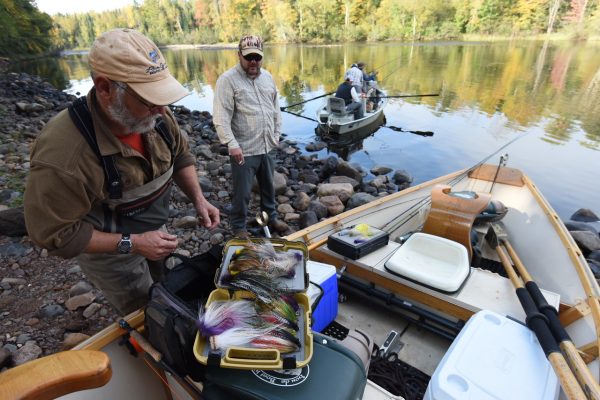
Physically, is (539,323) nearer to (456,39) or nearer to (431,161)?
(431,161)

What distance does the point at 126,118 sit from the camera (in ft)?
4.73

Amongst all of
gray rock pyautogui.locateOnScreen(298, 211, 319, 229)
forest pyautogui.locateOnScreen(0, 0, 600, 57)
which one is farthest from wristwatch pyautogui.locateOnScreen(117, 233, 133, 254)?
forest pyautogui.locateOnScreen(0, 0, 600, 57)

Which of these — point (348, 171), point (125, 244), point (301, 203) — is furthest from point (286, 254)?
point (348, 171)

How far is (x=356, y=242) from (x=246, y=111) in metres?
1.95

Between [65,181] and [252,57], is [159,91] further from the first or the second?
[252,57]

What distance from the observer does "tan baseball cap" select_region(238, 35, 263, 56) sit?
3.33m

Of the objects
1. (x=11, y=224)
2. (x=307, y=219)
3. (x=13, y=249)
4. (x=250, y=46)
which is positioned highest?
(x=250, y=46)

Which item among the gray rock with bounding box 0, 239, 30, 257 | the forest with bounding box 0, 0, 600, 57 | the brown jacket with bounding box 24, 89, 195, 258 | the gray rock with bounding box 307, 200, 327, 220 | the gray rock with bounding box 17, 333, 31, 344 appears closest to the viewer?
the brown jacket with bounding box 24, 89, 195, 258

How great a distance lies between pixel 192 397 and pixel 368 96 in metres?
12.2

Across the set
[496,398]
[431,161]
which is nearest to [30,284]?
[496,398]

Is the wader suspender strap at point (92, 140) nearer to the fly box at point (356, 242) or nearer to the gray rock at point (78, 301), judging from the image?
the fly box at point (356, 242)

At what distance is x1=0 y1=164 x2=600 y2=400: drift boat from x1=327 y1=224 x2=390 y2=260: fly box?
1 centimetres

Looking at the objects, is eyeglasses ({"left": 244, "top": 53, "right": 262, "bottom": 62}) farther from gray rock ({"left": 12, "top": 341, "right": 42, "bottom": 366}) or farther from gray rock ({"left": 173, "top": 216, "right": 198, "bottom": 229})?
gray rock ({"left": 12, "top": 341, "right": 42, "bottom": 366})

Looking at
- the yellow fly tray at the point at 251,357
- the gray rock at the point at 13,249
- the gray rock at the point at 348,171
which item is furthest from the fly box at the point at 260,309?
the gray rock at the point at 348,171
